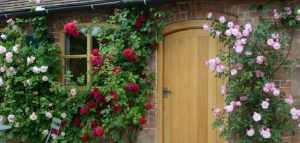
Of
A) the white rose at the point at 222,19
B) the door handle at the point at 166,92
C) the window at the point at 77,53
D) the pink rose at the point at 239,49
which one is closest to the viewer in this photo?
the pink rose at the point at 239,49

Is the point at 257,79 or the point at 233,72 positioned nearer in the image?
the point at 233,72

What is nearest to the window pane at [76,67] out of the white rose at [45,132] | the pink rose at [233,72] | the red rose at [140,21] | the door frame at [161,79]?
the white rose at [45,132]

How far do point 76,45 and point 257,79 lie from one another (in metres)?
3.67

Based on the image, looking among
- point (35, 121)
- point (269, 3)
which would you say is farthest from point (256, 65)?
point (35, 121)

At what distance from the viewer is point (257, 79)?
18.5 feet

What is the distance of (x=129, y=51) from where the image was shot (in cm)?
644

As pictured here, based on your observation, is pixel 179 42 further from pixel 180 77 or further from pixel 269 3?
pixel 269 3

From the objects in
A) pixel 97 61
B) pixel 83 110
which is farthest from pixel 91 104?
pixel 97 61

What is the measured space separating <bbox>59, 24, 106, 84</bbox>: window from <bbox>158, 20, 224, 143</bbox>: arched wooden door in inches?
57.8

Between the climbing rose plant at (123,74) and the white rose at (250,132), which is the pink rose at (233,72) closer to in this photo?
the white rose at (250,132)

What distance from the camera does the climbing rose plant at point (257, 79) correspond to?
17.8 feet

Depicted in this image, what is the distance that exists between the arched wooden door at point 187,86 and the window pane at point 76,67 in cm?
165

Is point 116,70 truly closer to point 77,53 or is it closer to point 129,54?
point 129,54

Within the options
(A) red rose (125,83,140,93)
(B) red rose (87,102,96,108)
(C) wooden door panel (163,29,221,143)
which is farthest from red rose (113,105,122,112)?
(C) wooden door panel (163,29,221,143)
